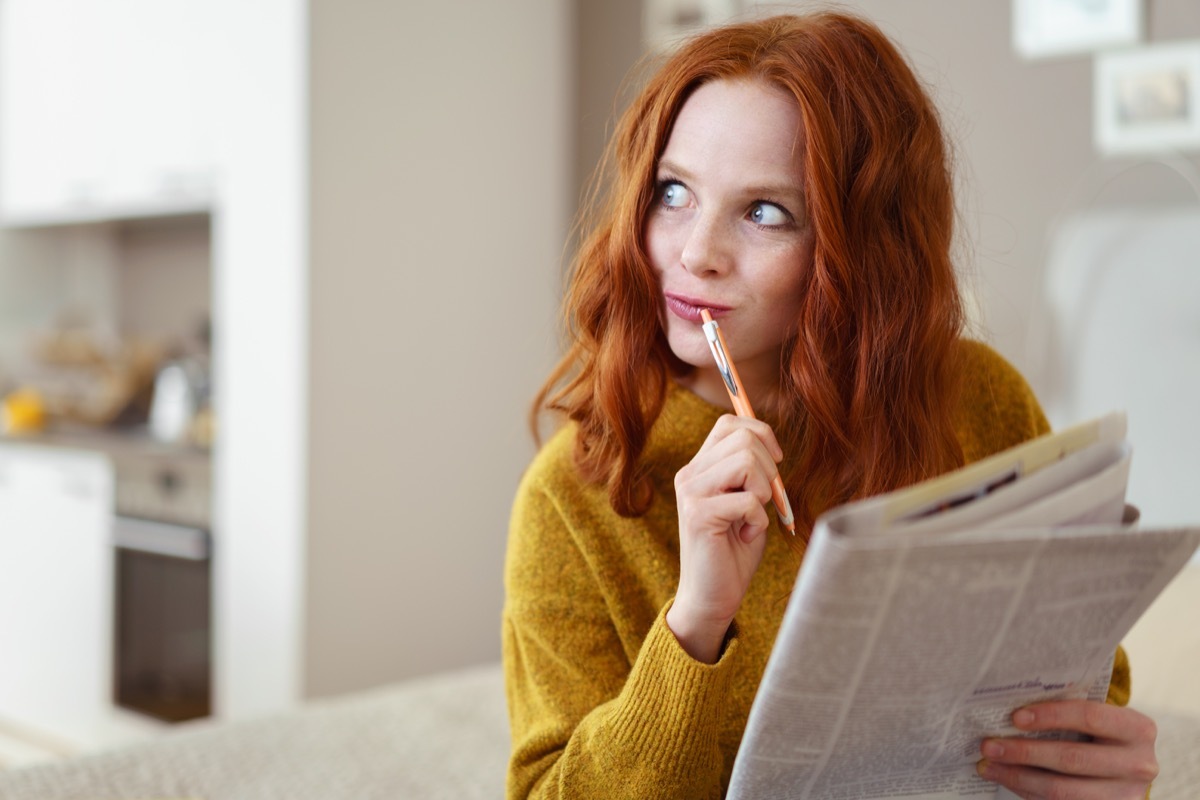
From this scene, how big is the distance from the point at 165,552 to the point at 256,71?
1.21m

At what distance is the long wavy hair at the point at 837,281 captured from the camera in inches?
39.6

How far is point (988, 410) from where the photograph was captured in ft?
4.00

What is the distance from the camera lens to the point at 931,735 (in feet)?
2.56

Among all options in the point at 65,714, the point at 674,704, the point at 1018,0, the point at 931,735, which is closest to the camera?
the point at 931,735

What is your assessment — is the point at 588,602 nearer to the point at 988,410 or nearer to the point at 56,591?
the point at 988,410

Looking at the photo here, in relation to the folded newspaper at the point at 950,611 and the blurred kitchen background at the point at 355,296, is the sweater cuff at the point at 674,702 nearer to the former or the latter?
the folded newspaper at the point at 950,611

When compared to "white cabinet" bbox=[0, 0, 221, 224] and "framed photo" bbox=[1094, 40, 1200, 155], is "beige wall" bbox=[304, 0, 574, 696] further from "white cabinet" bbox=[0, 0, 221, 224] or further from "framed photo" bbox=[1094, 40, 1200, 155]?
"framed photo" bbox=[1094, 40, 1200, 155]

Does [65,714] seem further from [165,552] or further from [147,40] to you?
[147,40]

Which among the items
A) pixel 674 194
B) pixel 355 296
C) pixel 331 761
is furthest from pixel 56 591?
pixel 674 194

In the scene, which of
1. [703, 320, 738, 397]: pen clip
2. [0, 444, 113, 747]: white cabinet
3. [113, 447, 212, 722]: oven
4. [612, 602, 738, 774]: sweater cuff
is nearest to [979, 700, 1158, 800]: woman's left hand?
[612, 602, 738, 774]: sweater cuff

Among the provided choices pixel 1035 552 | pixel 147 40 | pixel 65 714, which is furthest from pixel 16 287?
pixel 1035 552

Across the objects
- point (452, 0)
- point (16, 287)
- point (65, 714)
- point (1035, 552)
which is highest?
point (452, 0)

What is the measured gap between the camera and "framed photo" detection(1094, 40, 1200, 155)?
2.27 meters

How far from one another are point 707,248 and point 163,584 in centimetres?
238
